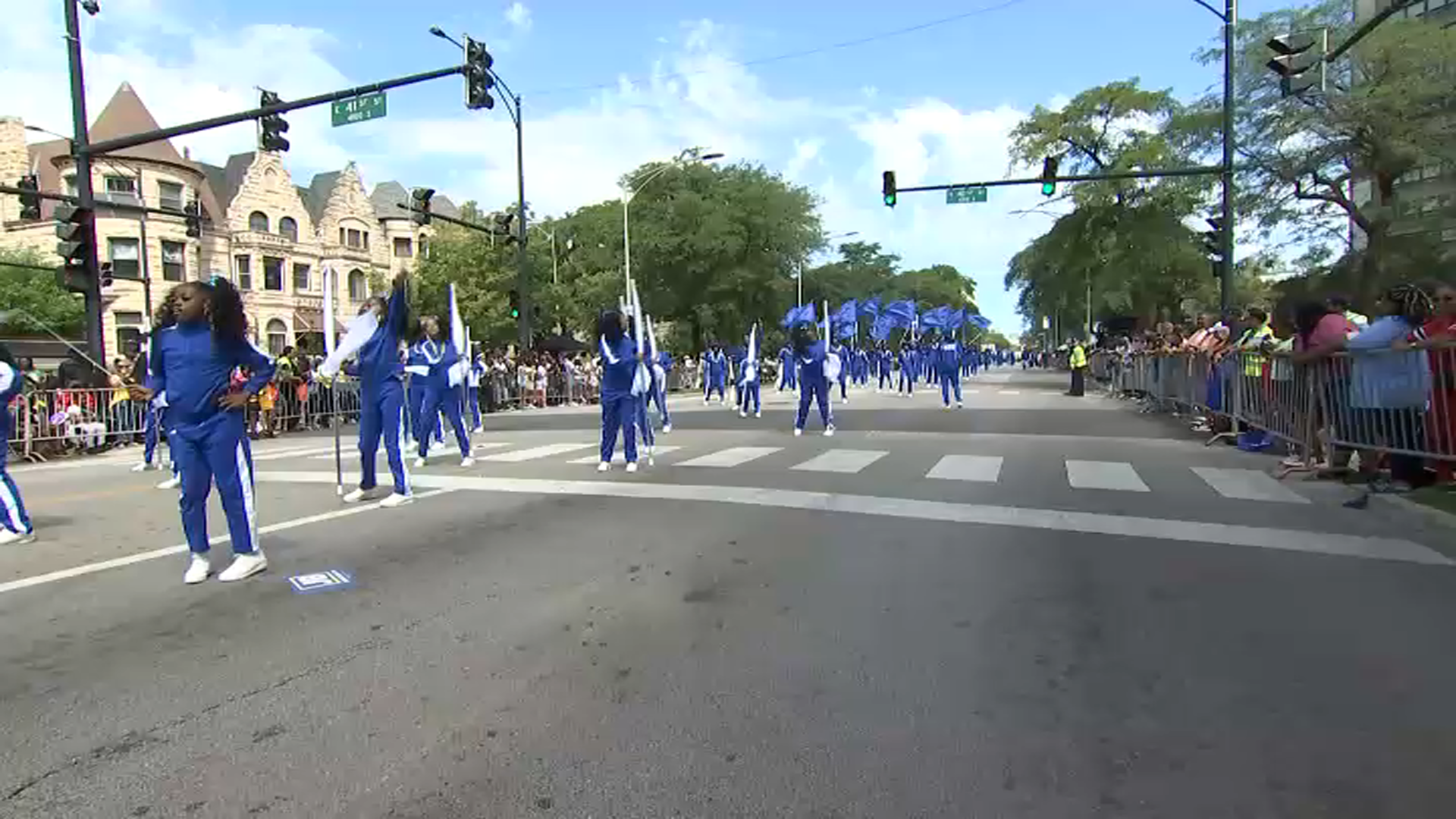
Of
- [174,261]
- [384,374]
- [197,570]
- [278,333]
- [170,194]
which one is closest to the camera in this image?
[197,570]

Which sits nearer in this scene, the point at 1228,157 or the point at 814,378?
the point at 814,378

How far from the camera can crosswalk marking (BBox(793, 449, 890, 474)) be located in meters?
11.3

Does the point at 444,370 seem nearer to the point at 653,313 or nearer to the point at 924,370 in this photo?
the point at 924,370

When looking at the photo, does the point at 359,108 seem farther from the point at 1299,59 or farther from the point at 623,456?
the point at 1299,59

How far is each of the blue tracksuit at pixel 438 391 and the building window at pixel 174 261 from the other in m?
44.8

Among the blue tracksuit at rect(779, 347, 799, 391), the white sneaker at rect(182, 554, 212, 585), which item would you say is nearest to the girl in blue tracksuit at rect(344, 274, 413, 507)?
the white sneaker at rect(182, 554, 212, 585)

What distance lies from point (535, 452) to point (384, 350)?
5.18m

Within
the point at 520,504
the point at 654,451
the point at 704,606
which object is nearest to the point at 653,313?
the point at 654,451

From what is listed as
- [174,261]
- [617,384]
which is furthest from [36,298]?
[617,384]

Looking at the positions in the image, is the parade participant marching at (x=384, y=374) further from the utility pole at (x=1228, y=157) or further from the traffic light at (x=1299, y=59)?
the utility pole at (x=1228, y=157)

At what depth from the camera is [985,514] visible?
26.8 ft

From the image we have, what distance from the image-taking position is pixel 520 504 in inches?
355

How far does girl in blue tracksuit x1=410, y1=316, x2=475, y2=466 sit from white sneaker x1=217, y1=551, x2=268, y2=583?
5729 millimetres

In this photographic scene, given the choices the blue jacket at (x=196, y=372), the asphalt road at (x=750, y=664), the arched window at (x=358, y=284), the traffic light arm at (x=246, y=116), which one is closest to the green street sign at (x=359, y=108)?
the traffic light arm at (x=246, y=116)
